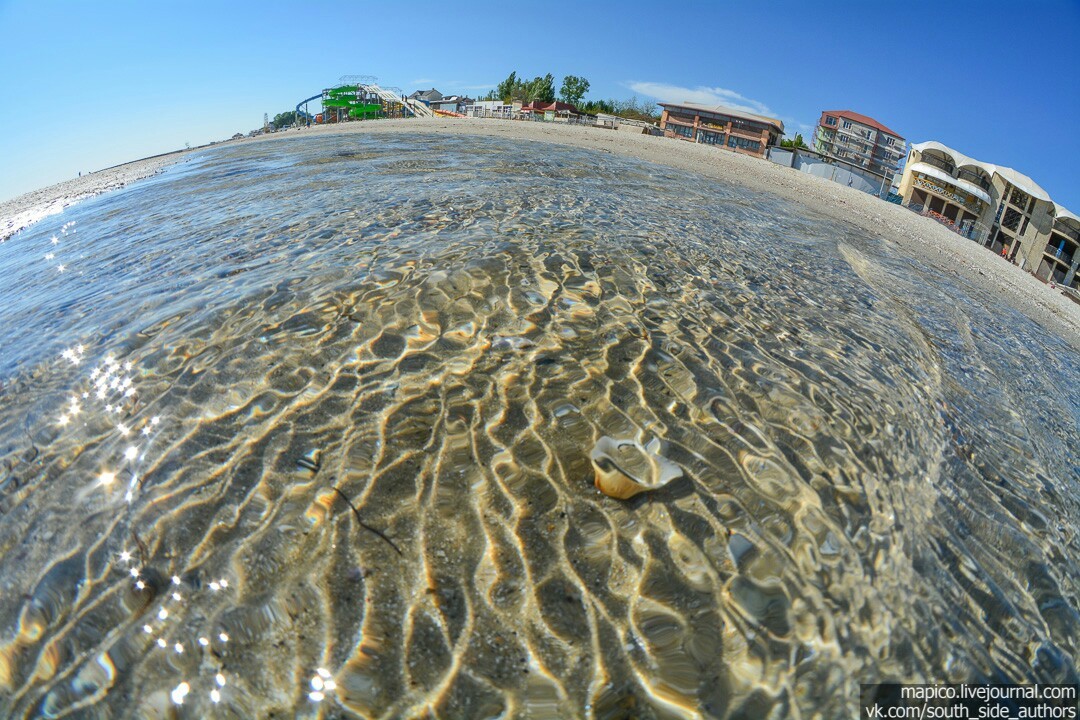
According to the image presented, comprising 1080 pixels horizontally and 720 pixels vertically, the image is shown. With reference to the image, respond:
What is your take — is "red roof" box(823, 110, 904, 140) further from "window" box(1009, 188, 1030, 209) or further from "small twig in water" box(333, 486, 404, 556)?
"small twig in water" box(333, 486, 404, 556)

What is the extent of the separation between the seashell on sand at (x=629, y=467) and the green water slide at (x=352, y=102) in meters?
41.9

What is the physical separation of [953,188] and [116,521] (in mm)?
52888

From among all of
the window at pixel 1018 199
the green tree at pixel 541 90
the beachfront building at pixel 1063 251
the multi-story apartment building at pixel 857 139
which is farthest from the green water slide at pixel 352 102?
the multi-story apartment building at pixel 857 139

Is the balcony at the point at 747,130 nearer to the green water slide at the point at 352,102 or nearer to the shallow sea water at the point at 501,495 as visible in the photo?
the green water slide at the point at 352,102

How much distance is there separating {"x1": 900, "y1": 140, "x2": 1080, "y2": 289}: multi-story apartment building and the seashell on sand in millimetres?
46586

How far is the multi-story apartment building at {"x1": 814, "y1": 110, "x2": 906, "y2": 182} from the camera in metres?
72.1

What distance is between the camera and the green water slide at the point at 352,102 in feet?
125

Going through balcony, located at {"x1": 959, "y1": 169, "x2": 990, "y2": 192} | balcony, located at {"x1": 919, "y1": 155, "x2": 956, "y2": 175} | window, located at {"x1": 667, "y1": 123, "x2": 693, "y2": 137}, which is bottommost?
balcony, located at {"x1": 959, "y1": 169, "x2": 990, "y2": 192}

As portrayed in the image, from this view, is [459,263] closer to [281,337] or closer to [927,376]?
[281,337]

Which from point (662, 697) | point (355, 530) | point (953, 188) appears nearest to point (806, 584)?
point (662, 697)

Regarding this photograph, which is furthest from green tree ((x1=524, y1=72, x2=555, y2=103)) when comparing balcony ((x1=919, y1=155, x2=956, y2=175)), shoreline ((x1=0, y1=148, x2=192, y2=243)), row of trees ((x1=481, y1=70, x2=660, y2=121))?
shoreline ((x1=0, y1=148, x2=192, y2=243))

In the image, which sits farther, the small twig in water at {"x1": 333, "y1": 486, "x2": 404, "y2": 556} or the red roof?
the red roof

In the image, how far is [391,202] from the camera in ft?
19.5

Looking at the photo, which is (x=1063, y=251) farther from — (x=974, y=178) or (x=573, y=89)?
(x=573, y=89)
